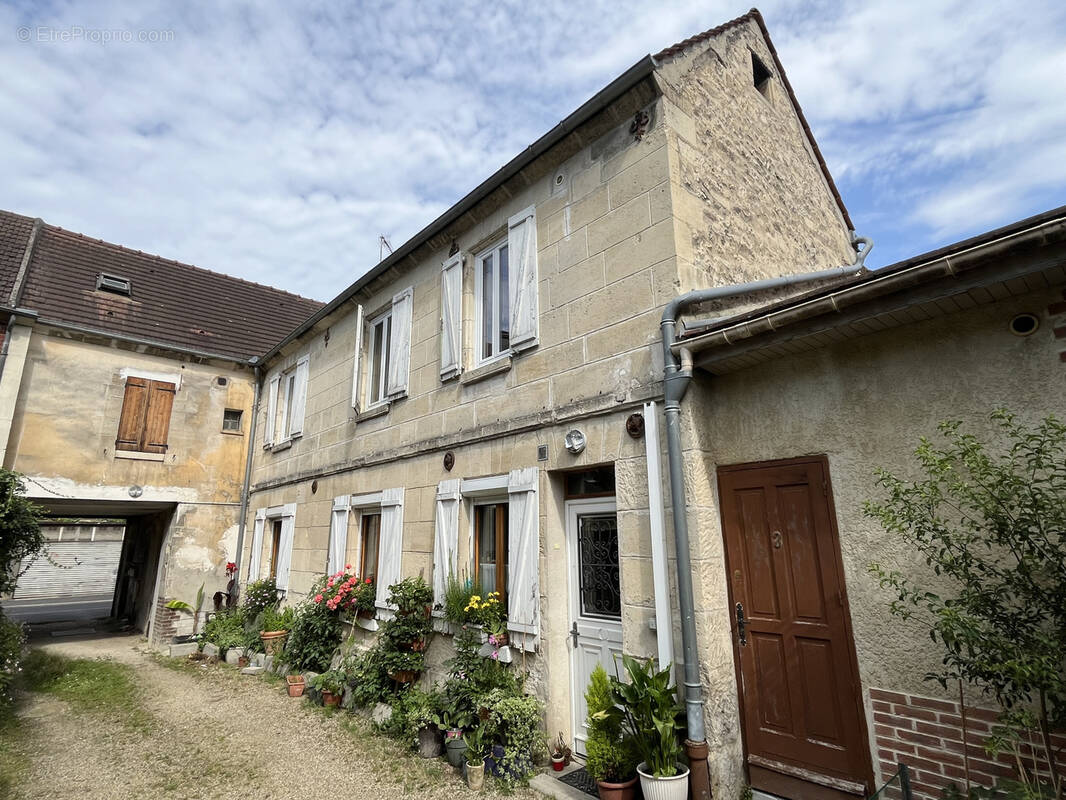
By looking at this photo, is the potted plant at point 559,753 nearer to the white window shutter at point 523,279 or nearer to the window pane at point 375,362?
the white window shutter at point 523,279

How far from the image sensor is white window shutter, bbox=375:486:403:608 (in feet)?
22.4

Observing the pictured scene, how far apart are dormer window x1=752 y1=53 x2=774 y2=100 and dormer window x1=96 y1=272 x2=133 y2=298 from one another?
12.4m

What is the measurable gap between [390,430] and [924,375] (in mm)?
5950

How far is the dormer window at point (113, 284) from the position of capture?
11750 millimetres

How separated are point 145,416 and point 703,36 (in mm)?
11067

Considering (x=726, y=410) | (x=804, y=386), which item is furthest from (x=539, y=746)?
(x=804, y=386)

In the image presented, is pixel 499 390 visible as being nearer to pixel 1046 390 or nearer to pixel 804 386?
pixel 804 386

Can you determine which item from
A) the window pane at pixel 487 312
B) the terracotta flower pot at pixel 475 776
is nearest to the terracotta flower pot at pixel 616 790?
the terracotta flower pot at pixel 475 776

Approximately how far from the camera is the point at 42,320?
32.2 ft

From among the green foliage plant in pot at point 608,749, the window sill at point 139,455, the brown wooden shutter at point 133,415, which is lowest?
the green foliage plant in pot at point 608,749

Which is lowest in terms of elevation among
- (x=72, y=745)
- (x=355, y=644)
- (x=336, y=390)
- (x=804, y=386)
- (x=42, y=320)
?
(x=72, y=745)

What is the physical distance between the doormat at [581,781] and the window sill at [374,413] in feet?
15.8

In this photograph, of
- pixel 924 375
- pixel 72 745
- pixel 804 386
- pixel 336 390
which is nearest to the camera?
pixel 924 375

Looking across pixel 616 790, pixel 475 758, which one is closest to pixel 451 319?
pixel 475 758
